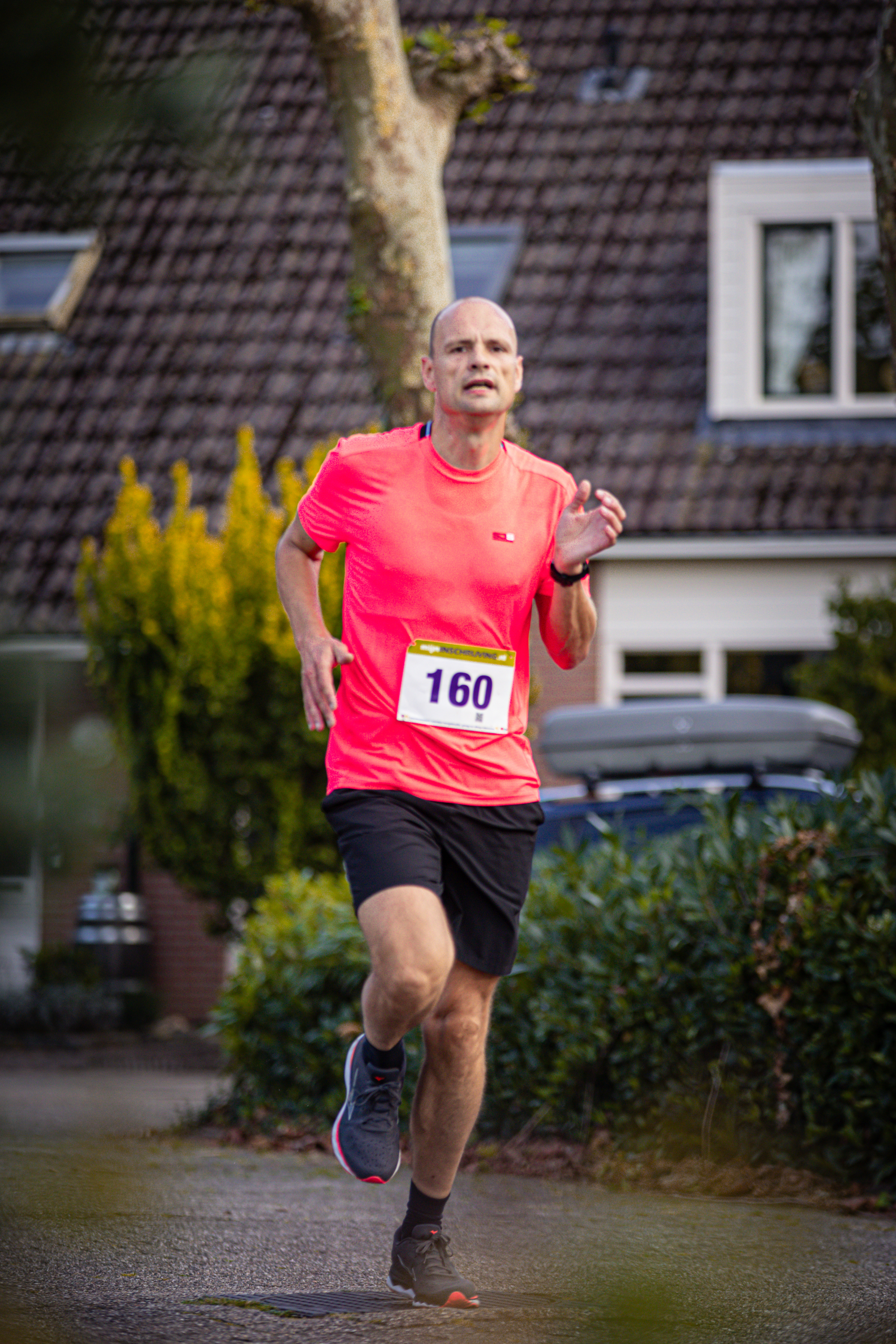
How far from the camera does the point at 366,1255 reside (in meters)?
4.18

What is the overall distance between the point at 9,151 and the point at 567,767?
7680 millimetres

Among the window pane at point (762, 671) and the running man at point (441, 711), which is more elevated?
the window pane at point (762, 671)

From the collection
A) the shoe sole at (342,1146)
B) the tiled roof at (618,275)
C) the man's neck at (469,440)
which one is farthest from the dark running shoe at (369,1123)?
the tiled roof at (618,275)

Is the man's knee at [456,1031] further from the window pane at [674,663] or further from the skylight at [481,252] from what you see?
the skylight at [481,252]

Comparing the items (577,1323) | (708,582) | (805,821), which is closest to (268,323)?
(708,582)

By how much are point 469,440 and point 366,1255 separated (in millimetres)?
2021

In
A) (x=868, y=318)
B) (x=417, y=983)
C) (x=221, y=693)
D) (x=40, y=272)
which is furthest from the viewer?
Result: (x=868, y=318)

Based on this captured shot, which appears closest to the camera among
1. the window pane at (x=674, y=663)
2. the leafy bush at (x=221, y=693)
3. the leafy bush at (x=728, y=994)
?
the leafy bush at (x=728, y=994)

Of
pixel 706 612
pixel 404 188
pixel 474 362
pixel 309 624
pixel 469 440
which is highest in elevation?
pixel 404 188

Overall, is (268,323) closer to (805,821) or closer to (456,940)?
(805,821)

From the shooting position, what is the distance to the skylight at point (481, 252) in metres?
13.5

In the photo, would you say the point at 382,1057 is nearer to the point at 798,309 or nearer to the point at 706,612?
the point at 706,612

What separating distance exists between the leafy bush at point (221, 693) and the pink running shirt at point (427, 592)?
16.6 feet

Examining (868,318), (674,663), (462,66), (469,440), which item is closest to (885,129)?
(469,440)
